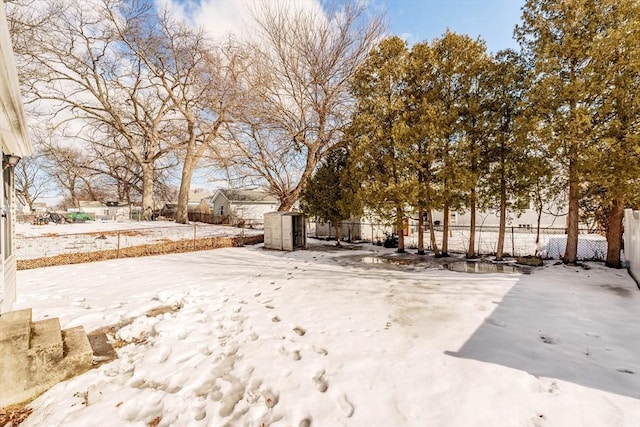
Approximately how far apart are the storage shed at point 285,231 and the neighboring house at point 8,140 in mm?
8122

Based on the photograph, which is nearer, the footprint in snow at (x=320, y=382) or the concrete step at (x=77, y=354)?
the footprint in snow at (x=320, y=382)

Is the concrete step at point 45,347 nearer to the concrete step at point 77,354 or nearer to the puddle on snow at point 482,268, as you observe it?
the concrete step at point 77,354

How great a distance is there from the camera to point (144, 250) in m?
10.6

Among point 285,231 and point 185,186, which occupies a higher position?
point 185,186

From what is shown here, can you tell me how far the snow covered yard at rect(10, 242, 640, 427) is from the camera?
96.5 inches

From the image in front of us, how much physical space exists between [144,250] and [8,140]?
7120mm

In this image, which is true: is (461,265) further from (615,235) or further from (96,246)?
(96,246)

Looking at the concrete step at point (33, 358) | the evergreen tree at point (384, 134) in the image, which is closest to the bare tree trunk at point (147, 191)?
the evergreen tree at point (384, 134)

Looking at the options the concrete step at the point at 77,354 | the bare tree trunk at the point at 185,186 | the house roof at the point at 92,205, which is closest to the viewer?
the concrete step at the point at 77,354

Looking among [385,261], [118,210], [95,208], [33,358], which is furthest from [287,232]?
[95,208]

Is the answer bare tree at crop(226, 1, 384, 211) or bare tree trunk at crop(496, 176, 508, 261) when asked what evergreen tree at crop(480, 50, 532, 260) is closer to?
bare tree trunk at crop(496, 176, 508, 261)

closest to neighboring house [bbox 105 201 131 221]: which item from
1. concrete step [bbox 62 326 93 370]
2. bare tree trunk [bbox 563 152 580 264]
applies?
concrete step [bbox 62 326 93 370]

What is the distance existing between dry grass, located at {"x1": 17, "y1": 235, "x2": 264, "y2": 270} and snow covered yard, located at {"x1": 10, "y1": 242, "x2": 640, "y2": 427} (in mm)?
2337

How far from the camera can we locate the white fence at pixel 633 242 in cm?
636
